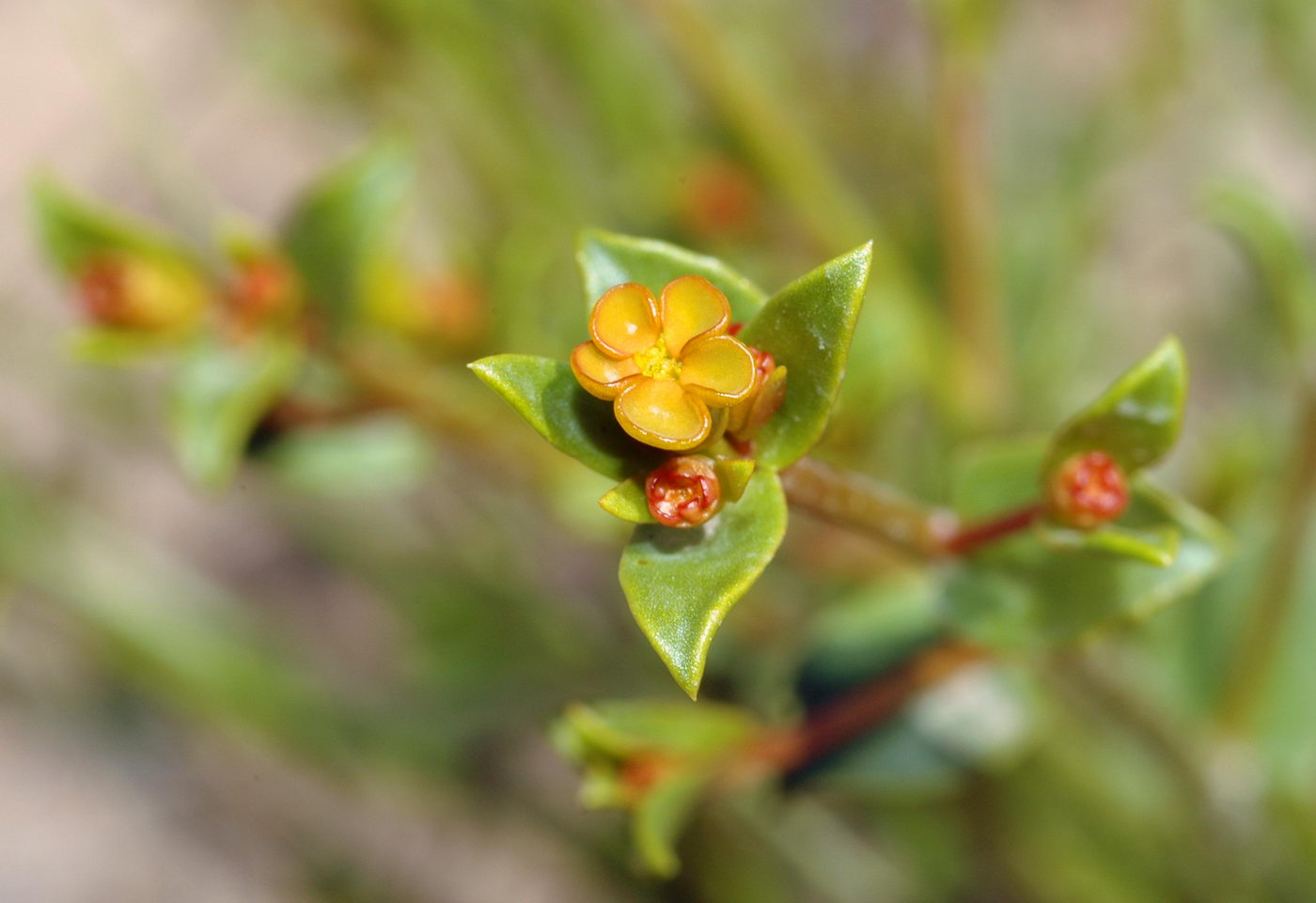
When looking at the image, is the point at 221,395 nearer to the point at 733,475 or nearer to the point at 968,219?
the point at 733,475

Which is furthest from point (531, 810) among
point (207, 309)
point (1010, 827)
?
point (207, 309)

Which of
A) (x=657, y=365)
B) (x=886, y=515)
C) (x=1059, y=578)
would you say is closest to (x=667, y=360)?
(x=657, y=365)

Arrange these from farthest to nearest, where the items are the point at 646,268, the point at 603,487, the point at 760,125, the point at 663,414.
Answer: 1. the point at 760,125
2. the point at 603,487
3. the point at 646,268
4. the point at 663,414

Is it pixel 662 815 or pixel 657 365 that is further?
pixel 662 815

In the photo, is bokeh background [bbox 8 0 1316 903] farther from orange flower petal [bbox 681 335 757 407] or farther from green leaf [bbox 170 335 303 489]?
orange flower petal [bbox 681 335 757 407]

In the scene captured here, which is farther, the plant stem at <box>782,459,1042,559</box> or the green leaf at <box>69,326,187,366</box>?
the green leaf at <box>69,326,187,366</box>

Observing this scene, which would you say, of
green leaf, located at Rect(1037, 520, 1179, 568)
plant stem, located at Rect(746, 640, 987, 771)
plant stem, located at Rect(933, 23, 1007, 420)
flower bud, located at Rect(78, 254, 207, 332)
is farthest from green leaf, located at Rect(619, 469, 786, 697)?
plant stem, located at Rect(933, 23, 1007, 420)

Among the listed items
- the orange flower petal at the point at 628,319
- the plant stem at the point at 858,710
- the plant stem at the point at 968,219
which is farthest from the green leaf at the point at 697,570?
the plant stem at the point at 968,219
